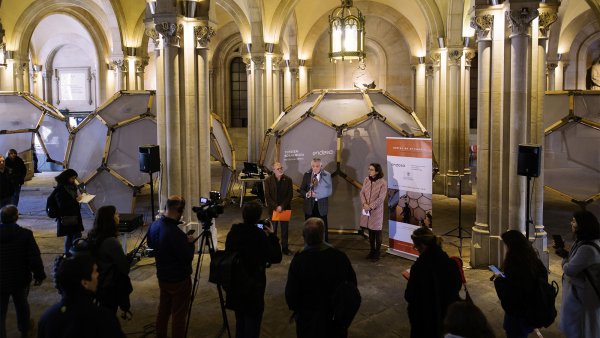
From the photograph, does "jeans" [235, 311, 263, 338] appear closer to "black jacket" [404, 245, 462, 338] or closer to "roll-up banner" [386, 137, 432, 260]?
"black jacket" [404, 245, 462, 338]

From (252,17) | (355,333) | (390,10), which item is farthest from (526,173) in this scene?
(390,10)

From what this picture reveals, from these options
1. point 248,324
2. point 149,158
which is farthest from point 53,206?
point 248,324

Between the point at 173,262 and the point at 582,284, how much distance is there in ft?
11.5

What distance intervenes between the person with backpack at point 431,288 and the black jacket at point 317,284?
484 millimetres

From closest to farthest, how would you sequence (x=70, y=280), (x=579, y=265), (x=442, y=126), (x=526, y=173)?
(x=70, y=280) < (x=579, y=265) < (x=526, y=173) < (x=442, y=126)

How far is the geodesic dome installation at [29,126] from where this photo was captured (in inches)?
512

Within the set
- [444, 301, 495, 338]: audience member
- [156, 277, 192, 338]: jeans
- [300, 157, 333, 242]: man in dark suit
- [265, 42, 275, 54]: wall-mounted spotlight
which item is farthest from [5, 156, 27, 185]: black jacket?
[444, 301, 495, 338]: audience member

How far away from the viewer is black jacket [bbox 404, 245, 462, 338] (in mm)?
4008

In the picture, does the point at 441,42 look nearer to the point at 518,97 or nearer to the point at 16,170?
the point at 518,97

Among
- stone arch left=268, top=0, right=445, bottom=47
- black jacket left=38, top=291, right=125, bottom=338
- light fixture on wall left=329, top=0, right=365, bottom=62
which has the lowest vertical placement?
black jacket left=38, top=291, right=125, bottom=338

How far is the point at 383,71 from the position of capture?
2261 centimetres

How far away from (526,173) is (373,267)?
267cm

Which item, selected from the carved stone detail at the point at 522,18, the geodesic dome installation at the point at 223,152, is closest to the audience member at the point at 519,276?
the carved stone detail at the point at 522,18

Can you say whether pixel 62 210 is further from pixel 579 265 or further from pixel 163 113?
pixel 579 265
